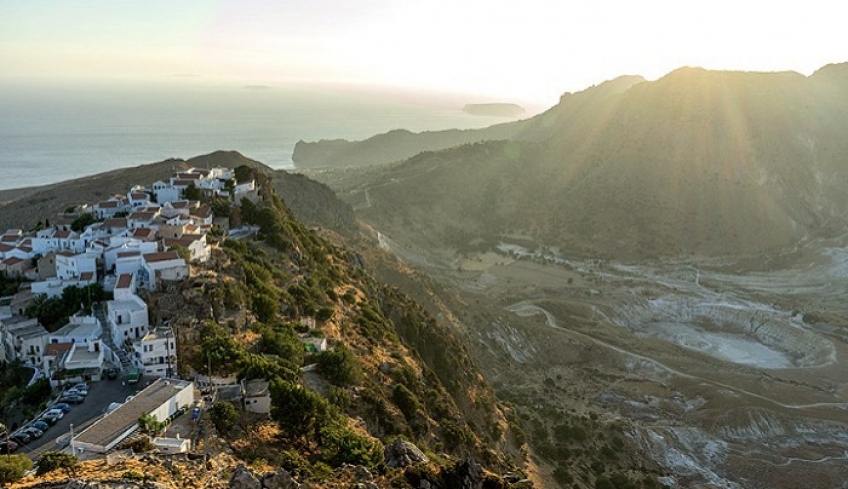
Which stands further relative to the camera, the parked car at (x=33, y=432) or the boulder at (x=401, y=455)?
the boulder at (x=401, y=455)

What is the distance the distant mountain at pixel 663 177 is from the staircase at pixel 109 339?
60673mm

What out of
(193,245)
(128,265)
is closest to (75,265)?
(128,265)

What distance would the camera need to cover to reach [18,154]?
500 ft

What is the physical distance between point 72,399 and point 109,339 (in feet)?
13.5

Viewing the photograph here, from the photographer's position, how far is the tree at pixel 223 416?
1991cm

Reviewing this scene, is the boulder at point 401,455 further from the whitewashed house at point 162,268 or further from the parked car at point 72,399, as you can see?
the whitewashed house at point 162,268

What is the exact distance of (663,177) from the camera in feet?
321

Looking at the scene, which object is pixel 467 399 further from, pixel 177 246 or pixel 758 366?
pixel 758 366

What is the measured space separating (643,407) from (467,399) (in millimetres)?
16166

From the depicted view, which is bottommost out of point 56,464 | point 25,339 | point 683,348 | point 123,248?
point 683,348

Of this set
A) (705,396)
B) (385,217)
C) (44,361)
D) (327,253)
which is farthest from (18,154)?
(705,396)

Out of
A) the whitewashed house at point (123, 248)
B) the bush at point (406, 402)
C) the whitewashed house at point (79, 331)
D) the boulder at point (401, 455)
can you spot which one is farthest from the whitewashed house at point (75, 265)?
the boulder at point (401, 455)

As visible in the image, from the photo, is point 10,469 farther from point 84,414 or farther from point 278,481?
point 84,414

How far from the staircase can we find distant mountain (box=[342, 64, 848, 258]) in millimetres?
60673
